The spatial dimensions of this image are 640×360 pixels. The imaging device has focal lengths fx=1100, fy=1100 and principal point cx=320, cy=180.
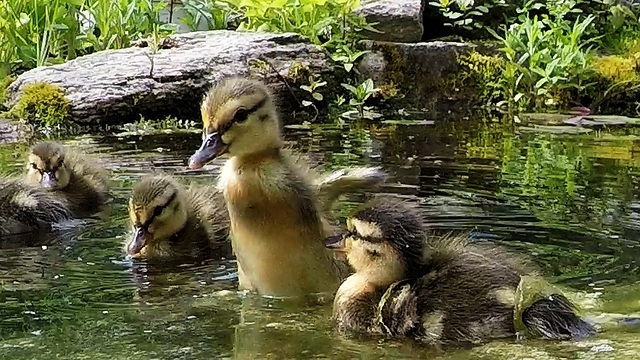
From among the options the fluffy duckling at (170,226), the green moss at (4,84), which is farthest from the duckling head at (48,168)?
the green moss at (4,84)

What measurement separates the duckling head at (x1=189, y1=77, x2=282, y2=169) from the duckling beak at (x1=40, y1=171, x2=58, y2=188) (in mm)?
2142

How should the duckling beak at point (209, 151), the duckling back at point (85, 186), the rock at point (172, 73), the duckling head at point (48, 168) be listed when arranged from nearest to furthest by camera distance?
1. the duckling beak at point (209, 151)
2. the duckling back at point (85, 186)
3. the duckling head at point (48, 168)
4. the rock at point (172, 73)

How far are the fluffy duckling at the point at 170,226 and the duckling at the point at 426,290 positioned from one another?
136 cm

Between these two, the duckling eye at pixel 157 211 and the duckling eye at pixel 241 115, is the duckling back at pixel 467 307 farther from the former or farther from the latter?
the duckling eye at pixel 157 211

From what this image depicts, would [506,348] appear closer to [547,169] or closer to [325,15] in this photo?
[547,169]

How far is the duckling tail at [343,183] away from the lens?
403 cm

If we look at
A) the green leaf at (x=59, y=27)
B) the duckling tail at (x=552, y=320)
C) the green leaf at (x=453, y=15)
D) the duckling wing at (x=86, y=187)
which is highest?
the green leaf at (x=59, y=27)

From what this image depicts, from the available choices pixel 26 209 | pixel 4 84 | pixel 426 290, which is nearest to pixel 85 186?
pixel 26 209

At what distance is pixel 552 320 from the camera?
311 centimetres

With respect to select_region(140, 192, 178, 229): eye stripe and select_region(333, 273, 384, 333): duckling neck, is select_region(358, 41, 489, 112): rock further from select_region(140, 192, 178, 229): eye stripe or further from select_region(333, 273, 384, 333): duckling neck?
select_region(333, 273, 384, 333): duckling neck

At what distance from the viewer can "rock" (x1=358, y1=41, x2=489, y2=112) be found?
10000 millimetres

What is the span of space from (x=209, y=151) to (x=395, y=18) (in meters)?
7.13

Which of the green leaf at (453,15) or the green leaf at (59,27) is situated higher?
the green leaf at (59,27)

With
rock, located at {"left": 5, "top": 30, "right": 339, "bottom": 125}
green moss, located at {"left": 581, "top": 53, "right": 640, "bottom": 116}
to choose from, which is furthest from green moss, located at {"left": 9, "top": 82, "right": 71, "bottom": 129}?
green moss, located at {"left": 581, "top": 53, "right": 640, "bottom": 116}
